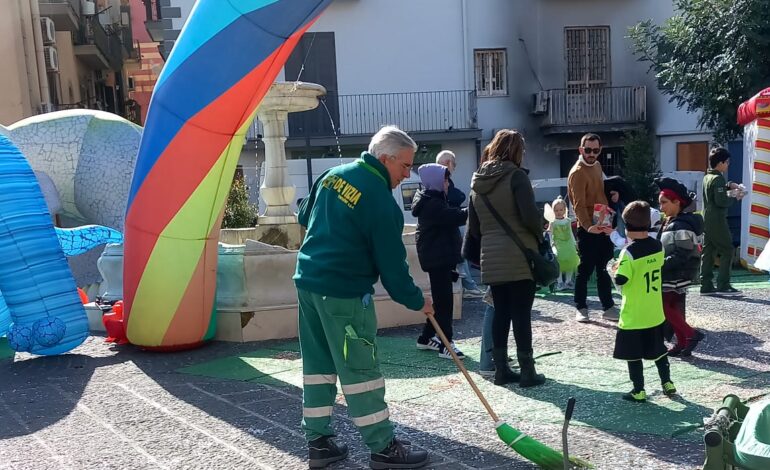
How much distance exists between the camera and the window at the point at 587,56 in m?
24.0

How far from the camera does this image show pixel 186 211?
6.59 m

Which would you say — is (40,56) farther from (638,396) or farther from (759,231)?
(638,396)

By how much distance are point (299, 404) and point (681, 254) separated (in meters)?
3.15

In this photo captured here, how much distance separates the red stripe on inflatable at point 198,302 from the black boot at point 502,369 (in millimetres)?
2623

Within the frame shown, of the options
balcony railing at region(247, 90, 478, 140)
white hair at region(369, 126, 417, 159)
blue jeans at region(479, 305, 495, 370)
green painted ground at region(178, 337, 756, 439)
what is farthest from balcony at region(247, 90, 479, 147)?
white hair at region(369, 126, 417, 159)

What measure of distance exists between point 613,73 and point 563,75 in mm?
1590

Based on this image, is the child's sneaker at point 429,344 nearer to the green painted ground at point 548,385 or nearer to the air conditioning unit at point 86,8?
the green painted ground at point 548,385

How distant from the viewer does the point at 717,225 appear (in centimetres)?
966

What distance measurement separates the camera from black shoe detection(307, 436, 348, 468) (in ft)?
14.3

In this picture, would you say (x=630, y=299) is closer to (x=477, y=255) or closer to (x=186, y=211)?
(x=477, y=255)

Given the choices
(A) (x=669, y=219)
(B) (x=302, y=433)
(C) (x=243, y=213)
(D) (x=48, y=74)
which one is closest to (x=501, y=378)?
(B) (x=302, y=433)

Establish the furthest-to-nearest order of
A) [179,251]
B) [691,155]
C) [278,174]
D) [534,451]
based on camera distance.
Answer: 1. [691,155]
2. [278,174]
3. [179,251]
4. [534,451]

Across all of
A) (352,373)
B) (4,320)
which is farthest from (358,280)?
(4,320)

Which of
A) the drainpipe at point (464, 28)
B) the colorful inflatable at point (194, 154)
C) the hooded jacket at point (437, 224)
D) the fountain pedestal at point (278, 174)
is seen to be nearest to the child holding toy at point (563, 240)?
the fountain pedestal at point (278, 174)
